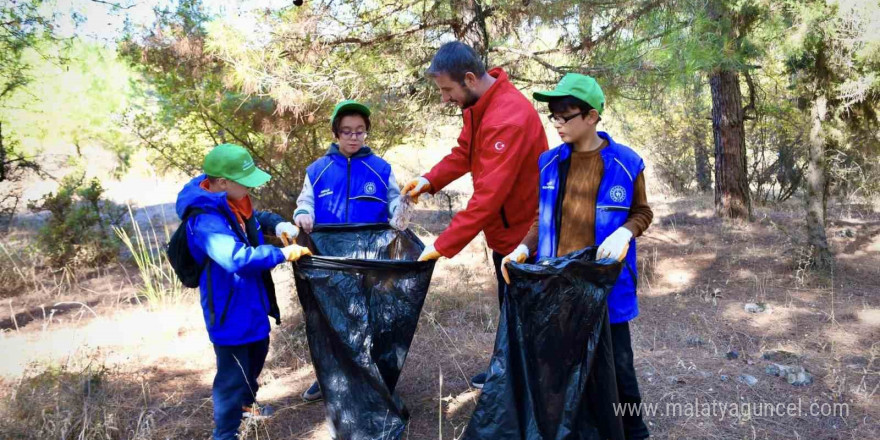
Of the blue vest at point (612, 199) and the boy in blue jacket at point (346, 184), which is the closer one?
the blue vest at point (612, 199)

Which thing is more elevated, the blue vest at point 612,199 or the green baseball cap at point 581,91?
the green baseball cap at point 581,91

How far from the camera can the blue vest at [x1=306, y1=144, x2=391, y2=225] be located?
2965 millimetres

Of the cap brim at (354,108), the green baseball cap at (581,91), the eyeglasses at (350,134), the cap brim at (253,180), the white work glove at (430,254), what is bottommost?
the white work glove at (430,254)

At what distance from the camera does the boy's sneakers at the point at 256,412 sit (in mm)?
2422

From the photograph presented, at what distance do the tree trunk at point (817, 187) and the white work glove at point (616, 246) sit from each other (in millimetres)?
4024

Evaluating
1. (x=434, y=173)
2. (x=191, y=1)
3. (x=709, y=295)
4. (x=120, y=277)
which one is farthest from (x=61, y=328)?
(x=709, y=295)

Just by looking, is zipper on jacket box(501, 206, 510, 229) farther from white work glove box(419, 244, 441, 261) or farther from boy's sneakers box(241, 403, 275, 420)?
boy's sneakers box(241, 403, 275, 420)

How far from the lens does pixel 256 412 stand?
8.66 ft

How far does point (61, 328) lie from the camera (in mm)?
4559

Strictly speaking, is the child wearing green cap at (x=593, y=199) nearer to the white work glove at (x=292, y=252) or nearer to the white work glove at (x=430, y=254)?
the white work glove at (x=430, y=254)

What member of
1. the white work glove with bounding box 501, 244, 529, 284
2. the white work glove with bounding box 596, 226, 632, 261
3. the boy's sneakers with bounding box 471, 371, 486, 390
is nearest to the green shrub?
the boy's sneakers with bounding box 471, 371, 486, 390

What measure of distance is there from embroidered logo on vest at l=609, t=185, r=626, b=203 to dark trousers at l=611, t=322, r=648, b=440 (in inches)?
19.8

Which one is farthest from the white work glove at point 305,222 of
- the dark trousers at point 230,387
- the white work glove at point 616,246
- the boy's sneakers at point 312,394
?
Result: the white work glove at point 616,246

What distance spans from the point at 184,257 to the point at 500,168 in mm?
1412
